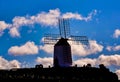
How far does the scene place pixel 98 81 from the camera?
113750mm

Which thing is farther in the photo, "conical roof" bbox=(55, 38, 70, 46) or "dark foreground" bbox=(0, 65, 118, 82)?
"conical roof" bbox=(55, 38, 70, 46)

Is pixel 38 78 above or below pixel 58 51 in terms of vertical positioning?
below

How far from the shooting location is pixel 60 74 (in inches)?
4439

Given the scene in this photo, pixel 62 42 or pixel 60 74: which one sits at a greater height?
pixel 62 42

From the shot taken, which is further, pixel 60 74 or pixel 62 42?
pixel 62 42

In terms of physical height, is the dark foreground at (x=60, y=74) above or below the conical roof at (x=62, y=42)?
below

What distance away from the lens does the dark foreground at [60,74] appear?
107 m

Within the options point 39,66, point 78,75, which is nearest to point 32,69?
point 39,66

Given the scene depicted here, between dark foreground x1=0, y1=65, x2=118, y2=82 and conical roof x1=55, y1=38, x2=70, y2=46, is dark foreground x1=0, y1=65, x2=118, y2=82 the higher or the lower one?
the lower one

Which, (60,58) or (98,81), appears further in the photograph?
(60,58)

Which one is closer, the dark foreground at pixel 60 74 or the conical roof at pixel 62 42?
the dark foreground at pixel 60 74

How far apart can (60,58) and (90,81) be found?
1452 centimetres

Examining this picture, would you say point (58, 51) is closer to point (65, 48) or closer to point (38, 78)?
point (65, 48)

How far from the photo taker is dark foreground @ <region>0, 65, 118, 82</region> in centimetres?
10738
